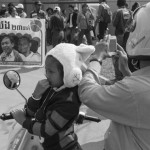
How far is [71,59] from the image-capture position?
208 cm

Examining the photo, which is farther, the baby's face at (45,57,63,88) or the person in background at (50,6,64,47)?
the person in background at (50,6,64,47)

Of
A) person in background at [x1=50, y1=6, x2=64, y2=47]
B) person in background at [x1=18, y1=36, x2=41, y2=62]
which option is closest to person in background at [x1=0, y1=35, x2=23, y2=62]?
person in background at [x1=18, y1=36, x2=41, y2=62]

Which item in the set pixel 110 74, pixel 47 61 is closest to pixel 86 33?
pixel 110 74

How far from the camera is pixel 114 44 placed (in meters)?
2.01

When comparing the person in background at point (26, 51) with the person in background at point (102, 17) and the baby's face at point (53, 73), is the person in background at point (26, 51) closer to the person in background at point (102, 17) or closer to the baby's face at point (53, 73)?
the person in background at point (102, 17)

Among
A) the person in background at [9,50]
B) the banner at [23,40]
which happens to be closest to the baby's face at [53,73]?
the banner at [23,40]

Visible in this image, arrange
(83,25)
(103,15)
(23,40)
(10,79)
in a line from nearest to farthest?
1. (10,79)
2. (23,40)
3. (83,25)
4. (103,15)

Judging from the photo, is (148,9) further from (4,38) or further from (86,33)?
(86,33)

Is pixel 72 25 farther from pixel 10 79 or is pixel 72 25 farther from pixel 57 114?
pixel 57 114

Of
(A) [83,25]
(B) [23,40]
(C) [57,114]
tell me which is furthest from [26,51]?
(C) [57,114]

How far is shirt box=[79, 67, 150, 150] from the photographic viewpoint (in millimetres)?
1488

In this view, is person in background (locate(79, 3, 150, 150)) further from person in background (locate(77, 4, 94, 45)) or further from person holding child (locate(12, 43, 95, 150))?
person in background (locate(77, 4, 94, 45))

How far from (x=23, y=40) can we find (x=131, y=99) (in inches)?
286

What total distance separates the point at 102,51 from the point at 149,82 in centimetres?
45
